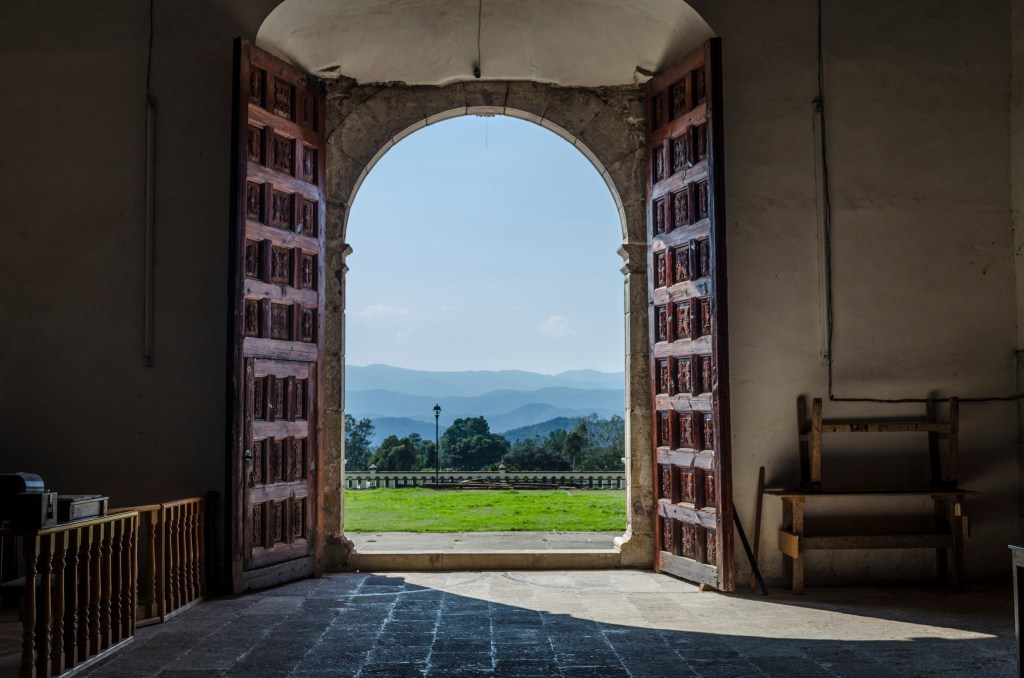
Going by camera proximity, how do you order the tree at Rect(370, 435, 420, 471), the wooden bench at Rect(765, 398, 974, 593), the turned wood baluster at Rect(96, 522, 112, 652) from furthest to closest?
the tree at Rect(370, 435, 420, 471), the wooden bench at Rect(765, 398, 974, 593), the turned wood baluster at Rect(96, 522, 112, 652)

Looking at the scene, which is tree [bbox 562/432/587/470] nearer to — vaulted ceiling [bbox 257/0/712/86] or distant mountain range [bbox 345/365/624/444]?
vaulted ceiling [bbox 257/0/712/86]

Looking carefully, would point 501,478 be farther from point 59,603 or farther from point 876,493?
point 59,603

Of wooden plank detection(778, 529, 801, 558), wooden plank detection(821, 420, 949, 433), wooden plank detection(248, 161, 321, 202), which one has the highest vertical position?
wooden plank detection(248, 161, 321, 202)

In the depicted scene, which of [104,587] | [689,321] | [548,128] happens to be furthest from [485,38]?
[104,587]

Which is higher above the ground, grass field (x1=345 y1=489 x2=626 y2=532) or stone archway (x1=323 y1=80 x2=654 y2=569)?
stone archway (x1=323 y1=80 x2=654 y2=569)

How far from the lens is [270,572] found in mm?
5711

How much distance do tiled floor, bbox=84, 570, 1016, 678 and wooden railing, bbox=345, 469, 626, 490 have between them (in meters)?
8.92

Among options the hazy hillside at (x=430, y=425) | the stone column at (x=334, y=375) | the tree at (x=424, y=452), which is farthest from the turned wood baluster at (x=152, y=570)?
the hazy hillside at (x=430, y=425)

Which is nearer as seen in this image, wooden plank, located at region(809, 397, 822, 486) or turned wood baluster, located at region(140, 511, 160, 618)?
turned wood baluster, located at region(140, 511, 160, 618)

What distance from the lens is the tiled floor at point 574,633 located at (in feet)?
12.7

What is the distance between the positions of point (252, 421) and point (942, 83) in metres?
5.17

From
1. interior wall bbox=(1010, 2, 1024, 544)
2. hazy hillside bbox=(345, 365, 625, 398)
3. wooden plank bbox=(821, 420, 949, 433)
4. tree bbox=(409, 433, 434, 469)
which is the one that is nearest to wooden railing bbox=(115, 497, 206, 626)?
wooden plank bbox=(821, 420, 949, 433)

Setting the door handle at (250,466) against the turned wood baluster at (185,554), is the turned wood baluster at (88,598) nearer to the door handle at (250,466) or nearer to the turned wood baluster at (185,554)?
the turned wood baluster at (185,554)

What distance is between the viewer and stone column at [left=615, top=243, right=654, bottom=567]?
662 cm
